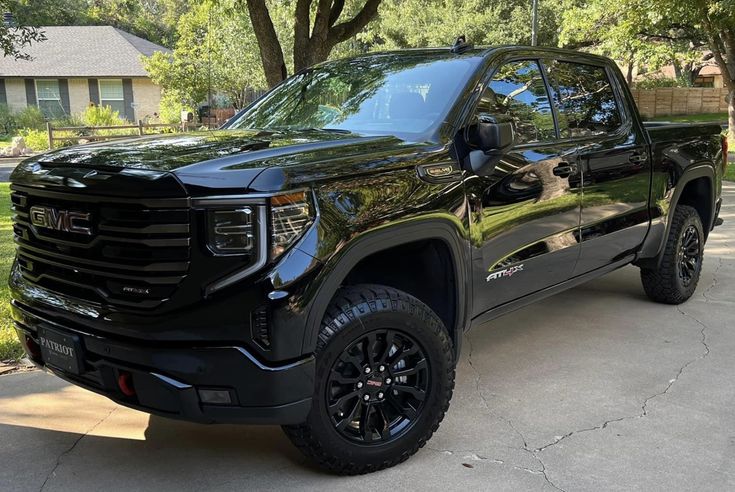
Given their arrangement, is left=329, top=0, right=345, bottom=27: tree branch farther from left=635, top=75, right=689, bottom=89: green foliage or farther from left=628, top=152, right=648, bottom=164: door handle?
left=635, top=75, right=689, bottom=89: green foliage

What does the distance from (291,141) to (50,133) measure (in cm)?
2270

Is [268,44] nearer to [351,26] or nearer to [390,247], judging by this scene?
[351,26]

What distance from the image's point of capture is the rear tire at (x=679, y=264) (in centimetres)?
560

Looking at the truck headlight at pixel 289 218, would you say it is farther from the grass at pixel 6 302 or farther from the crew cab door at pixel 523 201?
the grass at pixel 6 302

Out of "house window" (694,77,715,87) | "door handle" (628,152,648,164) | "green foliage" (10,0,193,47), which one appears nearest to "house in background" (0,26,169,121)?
"green foliage" (10,0,193,47)

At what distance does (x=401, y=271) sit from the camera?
3600 mm

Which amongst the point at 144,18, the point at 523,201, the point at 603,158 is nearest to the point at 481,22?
the point at 603,158

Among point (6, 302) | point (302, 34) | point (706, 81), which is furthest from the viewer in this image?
point (706, 81)

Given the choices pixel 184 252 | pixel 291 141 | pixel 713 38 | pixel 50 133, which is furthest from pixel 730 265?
pixel 50 133

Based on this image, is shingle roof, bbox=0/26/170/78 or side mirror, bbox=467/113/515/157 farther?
shingle roof, bbox=0/26/170/78

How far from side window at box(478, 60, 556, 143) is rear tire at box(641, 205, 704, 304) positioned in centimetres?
203

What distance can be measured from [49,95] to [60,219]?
127ft

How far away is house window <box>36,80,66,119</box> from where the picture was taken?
122 ft

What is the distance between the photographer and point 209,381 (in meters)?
2.67
